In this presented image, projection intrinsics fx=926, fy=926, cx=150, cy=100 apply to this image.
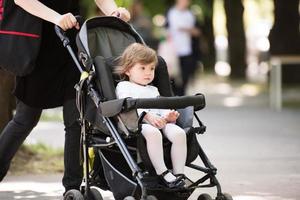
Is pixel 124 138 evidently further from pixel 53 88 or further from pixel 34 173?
pixel 34 173

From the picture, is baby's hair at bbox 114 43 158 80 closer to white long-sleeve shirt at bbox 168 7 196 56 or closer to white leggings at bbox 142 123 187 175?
white leggings at bbox 142 123 187 175

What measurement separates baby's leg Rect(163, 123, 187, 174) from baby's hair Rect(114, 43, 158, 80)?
56cm

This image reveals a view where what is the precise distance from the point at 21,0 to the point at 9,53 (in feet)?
1.32

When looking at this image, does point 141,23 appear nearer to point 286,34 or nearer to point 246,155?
point 286,34

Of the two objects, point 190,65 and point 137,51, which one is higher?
point 137,51

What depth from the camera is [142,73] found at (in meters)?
6.07

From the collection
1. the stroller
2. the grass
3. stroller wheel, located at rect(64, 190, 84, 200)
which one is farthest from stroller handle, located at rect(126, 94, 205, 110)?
the grass

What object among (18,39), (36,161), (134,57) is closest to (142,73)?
(134,57)

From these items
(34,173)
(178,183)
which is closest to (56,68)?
(178,183)

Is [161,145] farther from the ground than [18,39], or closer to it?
closer to it

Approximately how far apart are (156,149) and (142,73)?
0.64 metres

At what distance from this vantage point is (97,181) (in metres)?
6.22

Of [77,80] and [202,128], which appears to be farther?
[77,80]

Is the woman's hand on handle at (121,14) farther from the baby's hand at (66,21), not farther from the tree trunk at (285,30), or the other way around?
the tree trunk at (285,30)
